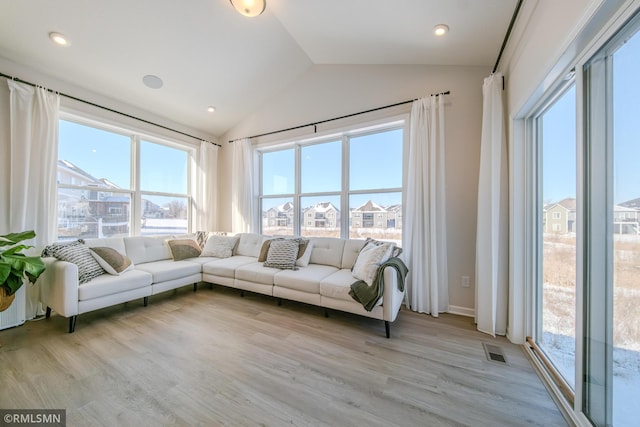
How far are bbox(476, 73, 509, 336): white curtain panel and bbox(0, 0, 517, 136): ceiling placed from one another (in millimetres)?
699

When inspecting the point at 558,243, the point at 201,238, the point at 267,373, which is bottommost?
the point at 267,373

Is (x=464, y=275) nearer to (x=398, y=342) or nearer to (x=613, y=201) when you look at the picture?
(x=398, y=342)

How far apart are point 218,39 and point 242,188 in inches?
86.5

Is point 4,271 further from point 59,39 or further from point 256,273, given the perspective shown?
point 59,39

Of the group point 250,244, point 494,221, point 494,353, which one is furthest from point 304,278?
point 494,221

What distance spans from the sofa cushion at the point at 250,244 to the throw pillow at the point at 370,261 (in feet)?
5.82

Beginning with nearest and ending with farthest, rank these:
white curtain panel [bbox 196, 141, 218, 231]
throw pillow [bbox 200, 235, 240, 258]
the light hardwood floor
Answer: the light hardwood floor → throw pillow [bbox 200, 235, 240, 258] → white curtain panel [bbox 196, 141, 218, 231]

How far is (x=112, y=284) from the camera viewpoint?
98.7 inches

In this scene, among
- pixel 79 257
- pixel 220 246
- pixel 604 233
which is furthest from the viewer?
pixel 220 246

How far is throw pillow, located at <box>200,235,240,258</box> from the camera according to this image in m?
3.77

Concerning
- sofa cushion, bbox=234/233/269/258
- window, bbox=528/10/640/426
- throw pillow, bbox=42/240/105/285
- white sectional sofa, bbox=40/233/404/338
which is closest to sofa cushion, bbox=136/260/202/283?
white sectional sofa, bbox=40/233/404/338

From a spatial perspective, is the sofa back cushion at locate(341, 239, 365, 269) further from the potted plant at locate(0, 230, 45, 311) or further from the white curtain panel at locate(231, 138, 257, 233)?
the potted plant at locate(0, 230, 45, 311)

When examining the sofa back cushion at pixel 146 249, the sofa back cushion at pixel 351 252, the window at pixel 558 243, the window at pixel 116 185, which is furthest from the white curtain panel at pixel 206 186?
the window at pixel 558 243

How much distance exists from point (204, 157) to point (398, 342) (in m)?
4.23
